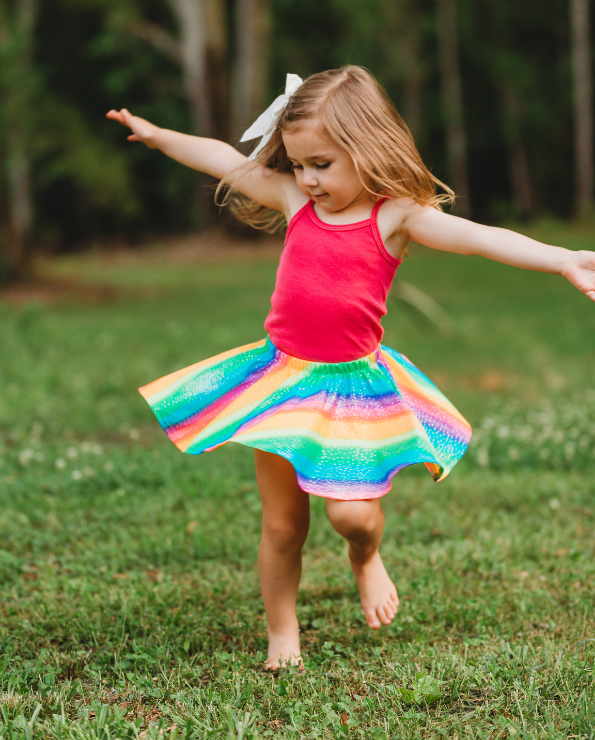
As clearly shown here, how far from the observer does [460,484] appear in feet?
14.9

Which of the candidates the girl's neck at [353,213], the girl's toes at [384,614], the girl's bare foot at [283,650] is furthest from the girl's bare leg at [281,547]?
the girl's neck at [353,213]

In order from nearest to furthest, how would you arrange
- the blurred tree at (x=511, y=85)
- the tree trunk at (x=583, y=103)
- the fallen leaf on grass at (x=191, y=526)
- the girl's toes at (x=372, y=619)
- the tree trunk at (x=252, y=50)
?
the girl's toes at (x=372, y=619) < the fallen leaf on grass at (x=191, y=526) < the tree trunk at (x=252, y=50) < the tree trunk at (x=583, y=103) < the blurred tree at (x=511, y=85)

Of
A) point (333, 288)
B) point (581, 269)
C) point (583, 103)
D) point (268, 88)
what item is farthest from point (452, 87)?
point (581, 269)

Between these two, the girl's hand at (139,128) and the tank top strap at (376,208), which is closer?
the tank top strap at (376,208)

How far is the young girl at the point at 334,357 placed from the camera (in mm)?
2395

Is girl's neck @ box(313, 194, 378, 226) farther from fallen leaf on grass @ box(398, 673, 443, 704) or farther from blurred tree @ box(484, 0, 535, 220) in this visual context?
blurred tree @ box(484, 0, 535, 220)

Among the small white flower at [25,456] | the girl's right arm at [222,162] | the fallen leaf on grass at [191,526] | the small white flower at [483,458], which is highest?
the girl's right arm at [222,162]

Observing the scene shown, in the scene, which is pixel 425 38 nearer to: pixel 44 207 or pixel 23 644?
pixel 44 207

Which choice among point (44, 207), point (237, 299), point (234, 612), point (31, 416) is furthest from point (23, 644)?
point (44, 207)

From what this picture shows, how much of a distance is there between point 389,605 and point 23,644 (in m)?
1.27

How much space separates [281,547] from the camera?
2621mm

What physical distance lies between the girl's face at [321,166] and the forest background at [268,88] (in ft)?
62.2

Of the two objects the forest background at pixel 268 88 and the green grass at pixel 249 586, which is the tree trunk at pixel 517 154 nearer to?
the forest background at pixel 268 88

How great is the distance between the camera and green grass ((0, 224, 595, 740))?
224 cm
